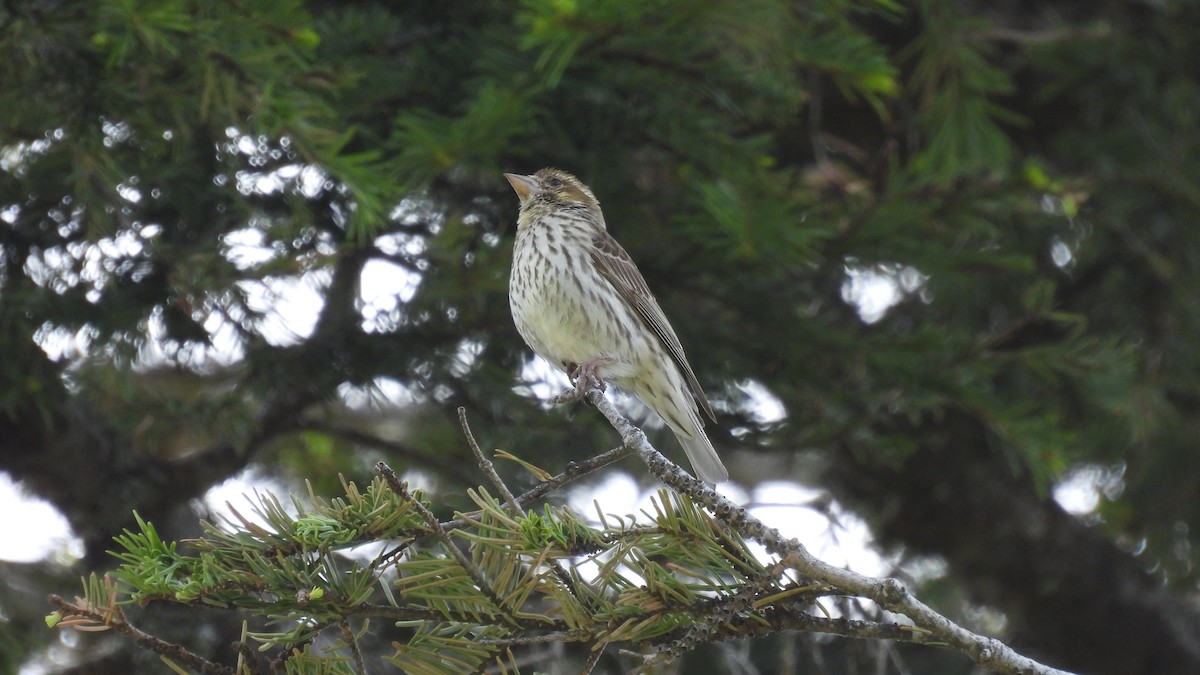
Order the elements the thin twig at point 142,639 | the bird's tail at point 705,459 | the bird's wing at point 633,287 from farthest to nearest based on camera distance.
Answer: the bird's wing at point 633,287
the bird's tail at point 705,459
the thin twig at point 142,639

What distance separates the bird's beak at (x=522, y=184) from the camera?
13.8 feet

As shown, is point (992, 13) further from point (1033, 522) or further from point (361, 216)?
point (361, 216)

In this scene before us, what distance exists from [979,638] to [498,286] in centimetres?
221

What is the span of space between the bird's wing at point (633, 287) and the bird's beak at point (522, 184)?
13.2 inches

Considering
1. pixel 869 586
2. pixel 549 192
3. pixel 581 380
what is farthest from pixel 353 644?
pixel 549 192

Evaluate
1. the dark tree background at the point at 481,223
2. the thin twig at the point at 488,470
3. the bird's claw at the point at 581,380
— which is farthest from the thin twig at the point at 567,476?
the dark tree background at the point at 481,223

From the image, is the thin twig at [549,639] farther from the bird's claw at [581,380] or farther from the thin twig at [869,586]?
the bird's claw at [581,380]

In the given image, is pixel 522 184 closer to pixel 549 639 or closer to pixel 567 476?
pixel 567 476

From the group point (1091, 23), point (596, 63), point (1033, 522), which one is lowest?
point (596, 63)

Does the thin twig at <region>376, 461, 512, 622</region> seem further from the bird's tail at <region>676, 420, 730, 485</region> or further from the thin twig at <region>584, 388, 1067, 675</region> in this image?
the bird's tail at <region>676, 420, 730, 485</region>

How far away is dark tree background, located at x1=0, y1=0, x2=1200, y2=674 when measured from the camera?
11.3 feet

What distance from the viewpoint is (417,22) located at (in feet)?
13.6

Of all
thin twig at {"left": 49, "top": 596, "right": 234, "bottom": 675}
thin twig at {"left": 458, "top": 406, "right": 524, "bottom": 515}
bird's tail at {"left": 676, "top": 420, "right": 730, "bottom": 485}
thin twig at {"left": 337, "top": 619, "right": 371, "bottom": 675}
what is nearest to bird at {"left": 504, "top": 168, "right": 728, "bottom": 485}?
bird's tail at {"left": 676, "top": 420, "right": 730, "bottom": 485}

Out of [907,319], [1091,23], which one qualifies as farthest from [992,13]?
[907,319]
